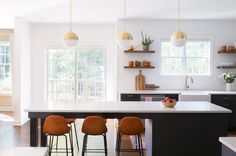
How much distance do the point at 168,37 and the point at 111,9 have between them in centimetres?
160

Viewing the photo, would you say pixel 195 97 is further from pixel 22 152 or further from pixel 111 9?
pixel 22 152

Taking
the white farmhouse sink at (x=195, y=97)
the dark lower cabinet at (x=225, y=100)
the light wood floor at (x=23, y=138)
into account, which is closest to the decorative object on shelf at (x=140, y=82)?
the white farmhouse sink at (x=195, y=97)

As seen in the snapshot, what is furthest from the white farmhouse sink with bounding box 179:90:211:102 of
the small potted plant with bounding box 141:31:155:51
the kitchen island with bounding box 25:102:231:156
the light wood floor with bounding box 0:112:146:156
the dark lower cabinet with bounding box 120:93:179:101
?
the kitchen island with bounding box 25:102:231:156

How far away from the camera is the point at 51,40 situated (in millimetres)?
7621

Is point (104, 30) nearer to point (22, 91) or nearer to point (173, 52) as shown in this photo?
point (173, 52)

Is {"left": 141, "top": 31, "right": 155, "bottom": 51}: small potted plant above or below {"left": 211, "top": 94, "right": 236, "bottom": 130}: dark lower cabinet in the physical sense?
above

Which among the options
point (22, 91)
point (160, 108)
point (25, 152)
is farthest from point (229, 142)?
point (22, 91)

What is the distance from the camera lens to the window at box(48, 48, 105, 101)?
25.4 feet

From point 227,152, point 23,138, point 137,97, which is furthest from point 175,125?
point 23,138

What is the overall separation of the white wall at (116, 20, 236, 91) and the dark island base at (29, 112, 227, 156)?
9.56 feet

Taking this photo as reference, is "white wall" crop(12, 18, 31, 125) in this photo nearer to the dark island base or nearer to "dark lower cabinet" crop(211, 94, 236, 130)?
the dark island base

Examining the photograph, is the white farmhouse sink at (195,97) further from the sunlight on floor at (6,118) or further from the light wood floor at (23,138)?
the sunlight on floor at (6,118)

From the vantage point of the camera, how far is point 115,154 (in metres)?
4.62

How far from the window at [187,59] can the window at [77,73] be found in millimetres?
1808
